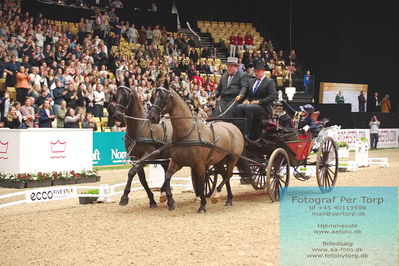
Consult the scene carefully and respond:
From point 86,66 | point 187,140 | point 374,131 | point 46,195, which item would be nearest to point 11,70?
point 86,66

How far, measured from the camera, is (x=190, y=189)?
1332 cm

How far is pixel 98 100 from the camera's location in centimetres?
2006

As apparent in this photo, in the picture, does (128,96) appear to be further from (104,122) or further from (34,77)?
(104,122)

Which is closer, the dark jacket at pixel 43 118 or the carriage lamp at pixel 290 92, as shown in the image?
the dark jacket at pixel 43 118

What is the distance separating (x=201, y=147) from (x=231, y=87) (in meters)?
1.93

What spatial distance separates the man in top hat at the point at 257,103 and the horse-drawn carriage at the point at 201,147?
8.0 inches

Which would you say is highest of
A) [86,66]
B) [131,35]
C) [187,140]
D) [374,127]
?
[131,35]

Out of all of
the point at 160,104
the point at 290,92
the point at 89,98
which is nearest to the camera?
the point at 160,104

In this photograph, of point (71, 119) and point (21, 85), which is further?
point (21, 85)

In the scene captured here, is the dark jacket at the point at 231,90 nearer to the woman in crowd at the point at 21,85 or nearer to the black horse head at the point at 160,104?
Result: the black horse head at the point at 160,104

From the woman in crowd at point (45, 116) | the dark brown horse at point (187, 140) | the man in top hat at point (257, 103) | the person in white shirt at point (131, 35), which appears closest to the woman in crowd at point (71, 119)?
the woman in crowd at point (45, 116)

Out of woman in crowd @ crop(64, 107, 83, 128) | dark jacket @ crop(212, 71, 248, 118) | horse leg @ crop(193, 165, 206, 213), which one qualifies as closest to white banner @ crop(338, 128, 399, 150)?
woman in crowd @ crop(64, 107, 83, 128)

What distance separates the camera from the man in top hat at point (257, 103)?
1127 centimetres

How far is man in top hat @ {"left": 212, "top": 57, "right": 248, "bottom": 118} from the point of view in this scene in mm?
11391
